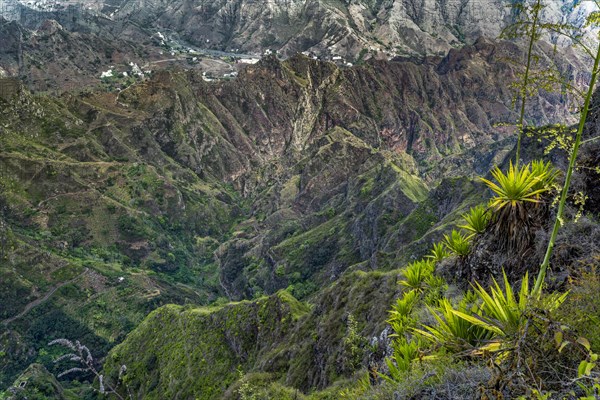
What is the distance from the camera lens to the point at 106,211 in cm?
14088

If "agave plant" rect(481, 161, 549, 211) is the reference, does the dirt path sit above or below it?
below

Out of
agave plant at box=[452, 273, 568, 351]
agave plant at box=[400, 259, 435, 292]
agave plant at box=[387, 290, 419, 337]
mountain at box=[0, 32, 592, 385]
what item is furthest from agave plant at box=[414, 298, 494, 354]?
mountain at box=[0, 32, 592, 385]

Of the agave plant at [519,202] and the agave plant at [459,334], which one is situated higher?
the agave plant at [519,202]

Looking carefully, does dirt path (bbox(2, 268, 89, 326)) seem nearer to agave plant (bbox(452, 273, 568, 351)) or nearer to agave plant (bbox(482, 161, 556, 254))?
agave plant (bbox(482, 161, 556, 254))

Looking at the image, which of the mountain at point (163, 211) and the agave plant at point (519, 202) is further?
the mountain at point (163, 211)

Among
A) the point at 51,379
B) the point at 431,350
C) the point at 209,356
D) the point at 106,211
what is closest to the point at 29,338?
the point at 51,379

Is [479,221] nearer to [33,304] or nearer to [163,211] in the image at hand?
[33,304]

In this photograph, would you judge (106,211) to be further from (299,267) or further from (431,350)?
(431,350)

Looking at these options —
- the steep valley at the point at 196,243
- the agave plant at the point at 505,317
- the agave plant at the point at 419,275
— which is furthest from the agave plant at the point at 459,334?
the agave plant at the point at 419,275

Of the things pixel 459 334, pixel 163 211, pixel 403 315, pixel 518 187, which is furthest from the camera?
pixel 163 211

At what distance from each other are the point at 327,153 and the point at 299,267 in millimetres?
58428

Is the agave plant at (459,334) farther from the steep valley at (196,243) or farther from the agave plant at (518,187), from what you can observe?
the agave plant at (518,187)

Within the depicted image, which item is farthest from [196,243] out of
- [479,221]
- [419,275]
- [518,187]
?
[518,187]

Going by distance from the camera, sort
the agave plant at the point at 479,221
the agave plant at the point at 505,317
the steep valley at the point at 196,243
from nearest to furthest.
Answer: the agave plant at the point at 505,317 → the agave plant at the point at 479,221 → the steep valley at the point at 196,243
